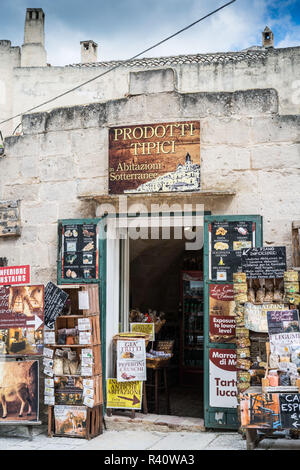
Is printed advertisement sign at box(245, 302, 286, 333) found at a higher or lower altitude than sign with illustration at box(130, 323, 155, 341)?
higher

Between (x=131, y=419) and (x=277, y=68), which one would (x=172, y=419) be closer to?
(x=131, y=419)

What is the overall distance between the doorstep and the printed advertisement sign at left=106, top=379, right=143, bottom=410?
157 millimetres

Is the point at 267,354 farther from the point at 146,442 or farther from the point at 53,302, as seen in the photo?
the point at 53,302

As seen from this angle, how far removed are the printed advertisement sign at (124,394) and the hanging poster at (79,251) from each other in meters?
1.42

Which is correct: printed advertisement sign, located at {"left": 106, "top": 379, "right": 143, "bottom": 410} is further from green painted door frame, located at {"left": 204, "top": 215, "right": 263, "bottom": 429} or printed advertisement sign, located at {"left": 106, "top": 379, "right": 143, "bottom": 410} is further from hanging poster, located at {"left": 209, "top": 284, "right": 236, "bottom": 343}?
hanging poster, located at {"left": 209, "top": 284, "right": 236, "bottom": 343}

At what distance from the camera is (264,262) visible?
18.4 feet

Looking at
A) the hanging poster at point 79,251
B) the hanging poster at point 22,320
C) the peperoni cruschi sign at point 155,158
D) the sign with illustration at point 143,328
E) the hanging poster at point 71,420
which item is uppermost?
the peperoni cruschi sign at point 155,158

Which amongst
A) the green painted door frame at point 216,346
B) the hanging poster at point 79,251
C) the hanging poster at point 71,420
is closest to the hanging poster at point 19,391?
the hanging poster at point 71,420

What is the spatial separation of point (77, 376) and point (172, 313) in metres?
4.94

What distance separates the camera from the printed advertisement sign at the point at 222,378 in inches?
238

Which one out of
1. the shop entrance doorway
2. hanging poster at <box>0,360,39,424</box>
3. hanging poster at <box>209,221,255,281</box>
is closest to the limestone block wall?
hanging poster at <box>209,221,255,281</box>

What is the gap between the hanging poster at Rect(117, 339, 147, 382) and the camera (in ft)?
21.4

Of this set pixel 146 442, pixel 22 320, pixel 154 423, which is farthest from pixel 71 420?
pixel 22 320

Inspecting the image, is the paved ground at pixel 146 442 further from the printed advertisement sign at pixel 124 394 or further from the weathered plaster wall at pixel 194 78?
the weathered plaster wall at pixel 194 78
